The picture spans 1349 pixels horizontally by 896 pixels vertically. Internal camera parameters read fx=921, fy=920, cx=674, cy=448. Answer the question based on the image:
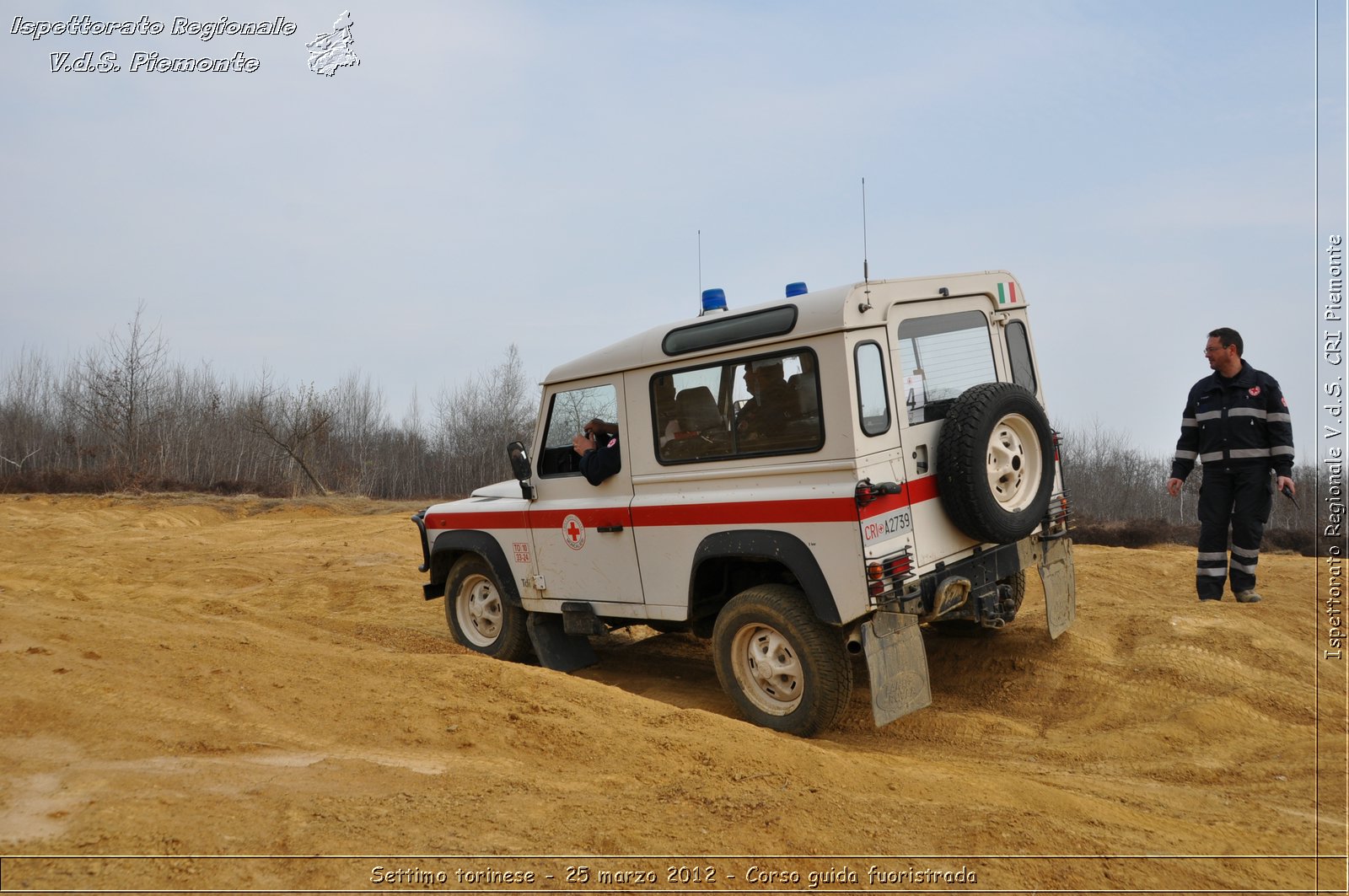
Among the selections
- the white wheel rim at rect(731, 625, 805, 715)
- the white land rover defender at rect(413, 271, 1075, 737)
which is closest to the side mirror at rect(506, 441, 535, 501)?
the white land rover defender at rect(413, 271, 1075, 737)

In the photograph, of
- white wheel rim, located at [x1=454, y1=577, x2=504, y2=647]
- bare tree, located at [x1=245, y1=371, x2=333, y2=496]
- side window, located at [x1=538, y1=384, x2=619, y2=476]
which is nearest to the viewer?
side window, located at [x1=538, y1=384, x2=619, y2=476]

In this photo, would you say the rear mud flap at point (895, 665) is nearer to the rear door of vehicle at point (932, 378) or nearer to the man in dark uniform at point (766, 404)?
the rear door of vehicle at point (932, 378)

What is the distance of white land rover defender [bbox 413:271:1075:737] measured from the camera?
194 inches

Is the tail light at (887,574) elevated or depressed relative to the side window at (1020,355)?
depressed

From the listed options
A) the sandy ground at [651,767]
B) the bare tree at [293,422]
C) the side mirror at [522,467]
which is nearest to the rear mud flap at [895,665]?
the sandy ground at [651,767]

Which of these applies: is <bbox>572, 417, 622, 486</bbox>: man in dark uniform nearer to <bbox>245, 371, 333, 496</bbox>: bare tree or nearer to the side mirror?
the side mirror

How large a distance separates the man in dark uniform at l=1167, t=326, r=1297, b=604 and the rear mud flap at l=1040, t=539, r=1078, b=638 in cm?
129

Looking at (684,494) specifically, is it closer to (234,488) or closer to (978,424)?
(978,424)

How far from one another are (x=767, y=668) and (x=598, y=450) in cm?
184

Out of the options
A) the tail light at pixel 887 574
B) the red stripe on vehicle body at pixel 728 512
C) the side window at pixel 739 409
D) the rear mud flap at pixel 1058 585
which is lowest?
the rear mud flap at pixel 1058 585

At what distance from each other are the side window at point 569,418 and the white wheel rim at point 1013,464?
2.41 meters

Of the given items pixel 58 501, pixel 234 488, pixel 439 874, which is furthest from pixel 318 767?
pixel 234 488

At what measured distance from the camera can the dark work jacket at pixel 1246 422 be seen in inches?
261

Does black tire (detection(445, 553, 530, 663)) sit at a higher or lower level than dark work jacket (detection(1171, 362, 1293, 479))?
lower
